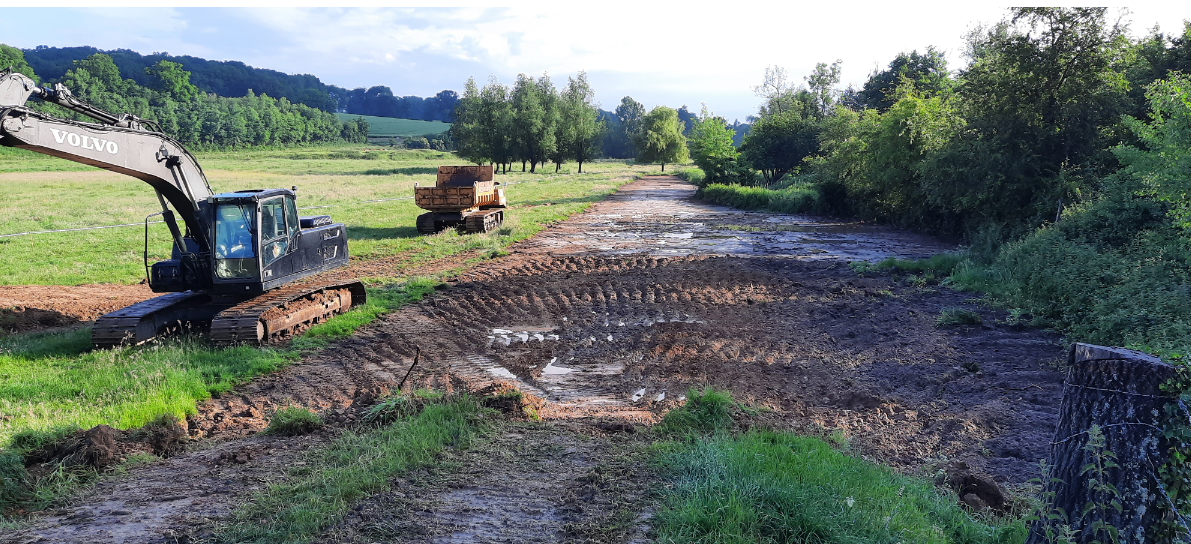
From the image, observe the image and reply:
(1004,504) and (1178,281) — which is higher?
(1178,281)

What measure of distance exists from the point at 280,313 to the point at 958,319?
36.0 ft

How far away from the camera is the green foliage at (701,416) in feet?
19.6

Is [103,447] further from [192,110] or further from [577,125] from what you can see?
[192,110]

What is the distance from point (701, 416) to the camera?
6.22 m

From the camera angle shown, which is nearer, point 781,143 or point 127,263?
point 127,263

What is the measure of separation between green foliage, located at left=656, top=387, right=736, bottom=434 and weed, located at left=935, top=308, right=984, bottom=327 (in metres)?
Answer: 6.40

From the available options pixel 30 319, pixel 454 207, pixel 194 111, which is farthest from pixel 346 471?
pixel 194 111

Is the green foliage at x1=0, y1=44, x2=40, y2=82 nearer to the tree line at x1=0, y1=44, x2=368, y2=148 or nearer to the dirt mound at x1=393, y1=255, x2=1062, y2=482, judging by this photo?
the tree line at x1=0, y1=44, x2=368, y2=148

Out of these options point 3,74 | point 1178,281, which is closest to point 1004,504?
point 1178,281

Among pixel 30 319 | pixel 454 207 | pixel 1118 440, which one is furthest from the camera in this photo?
pixel 454 207

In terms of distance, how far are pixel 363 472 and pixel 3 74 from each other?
6657 mm

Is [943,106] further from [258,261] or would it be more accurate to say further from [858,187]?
[258,261]

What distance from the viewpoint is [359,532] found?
4.07 meters

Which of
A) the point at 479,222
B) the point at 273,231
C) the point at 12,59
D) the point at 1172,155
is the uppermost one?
the point at 12,59
